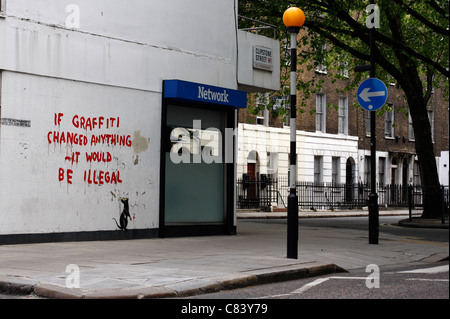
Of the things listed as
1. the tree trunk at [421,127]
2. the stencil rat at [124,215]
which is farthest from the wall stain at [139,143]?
the tree trunk at [421,127]

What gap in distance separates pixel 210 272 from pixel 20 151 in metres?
5.63

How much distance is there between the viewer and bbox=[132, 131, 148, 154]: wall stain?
15.4 metres

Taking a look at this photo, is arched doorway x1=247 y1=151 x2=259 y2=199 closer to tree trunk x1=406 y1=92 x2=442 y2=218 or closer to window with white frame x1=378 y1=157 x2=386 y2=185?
tree trunk x1=406 y1=92 x2=442 y2=218

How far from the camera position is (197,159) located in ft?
54.7

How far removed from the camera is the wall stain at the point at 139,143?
15.4 m

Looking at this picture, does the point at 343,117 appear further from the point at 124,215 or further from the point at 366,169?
the point at 124,215

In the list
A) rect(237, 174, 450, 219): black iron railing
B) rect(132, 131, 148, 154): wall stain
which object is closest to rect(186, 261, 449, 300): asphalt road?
rect(132, 131, 148, 154): wall stain

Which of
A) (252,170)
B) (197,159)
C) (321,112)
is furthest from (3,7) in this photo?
(321,112)

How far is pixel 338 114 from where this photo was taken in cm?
4300

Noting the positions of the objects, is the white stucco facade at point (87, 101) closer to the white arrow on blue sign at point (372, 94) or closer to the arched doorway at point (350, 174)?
the white arrow on blue sign at point (372, 94)

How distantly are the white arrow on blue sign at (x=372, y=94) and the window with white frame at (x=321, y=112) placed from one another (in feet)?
87.7

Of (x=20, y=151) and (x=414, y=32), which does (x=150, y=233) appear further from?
(x=414, y=32)

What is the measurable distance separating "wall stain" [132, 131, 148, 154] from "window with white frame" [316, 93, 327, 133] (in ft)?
87.8
